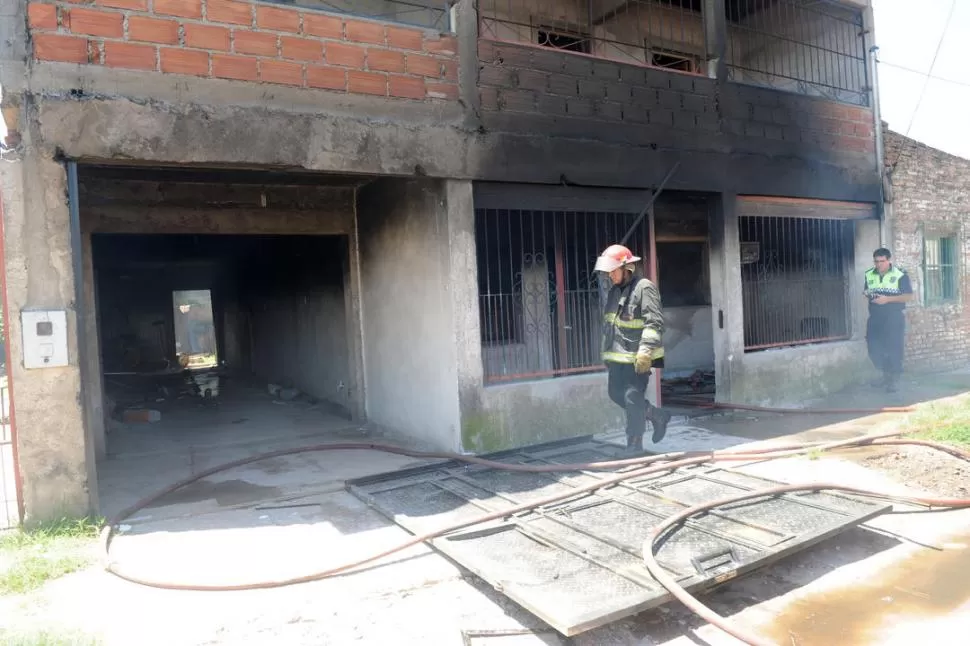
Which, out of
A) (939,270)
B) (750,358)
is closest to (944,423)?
(750,358)

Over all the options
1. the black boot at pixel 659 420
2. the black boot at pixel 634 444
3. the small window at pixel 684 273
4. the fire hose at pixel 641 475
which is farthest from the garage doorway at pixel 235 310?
the small window at pixel 684 273

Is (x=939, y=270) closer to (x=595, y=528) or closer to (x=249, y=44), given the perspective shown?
(x=595, y=528)

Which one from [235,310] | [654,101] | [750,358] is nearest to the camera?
[654,101]

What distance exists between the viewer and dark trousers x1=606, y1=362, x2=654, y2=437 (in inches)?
248

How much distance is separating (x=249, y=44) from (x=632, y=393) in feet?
14.5

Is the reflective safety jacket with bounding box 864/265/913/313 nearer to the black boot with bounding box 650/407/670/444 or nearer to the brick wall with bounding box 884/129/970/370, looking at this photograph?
the brick wall with bounding box 884/129/970/370

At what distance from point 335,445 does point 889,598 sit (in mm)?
4985

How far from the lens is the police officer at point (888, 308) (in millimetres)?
9188

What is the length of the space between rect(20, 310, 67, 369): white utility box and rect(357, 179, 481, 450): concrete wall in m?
3.16

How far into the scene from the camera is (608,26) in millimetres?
9734

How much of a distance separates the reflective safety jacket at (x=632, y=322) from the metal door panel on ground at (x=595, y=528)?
3.52ft

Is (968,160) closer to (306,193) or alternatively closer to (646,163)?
(646,163)

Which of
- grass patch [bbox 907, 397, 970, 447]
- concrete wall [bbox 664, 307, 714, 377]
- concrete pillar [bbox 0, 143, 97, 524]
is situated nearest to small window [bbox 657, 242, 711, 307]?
concrete wall [bbox 664, 307, 714, 377]

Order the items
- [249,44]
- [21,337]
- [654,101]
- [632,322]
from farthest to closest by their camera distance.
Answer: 1. [654,101]
2. [632,322]
3. [249,44]
4. [21,337]
